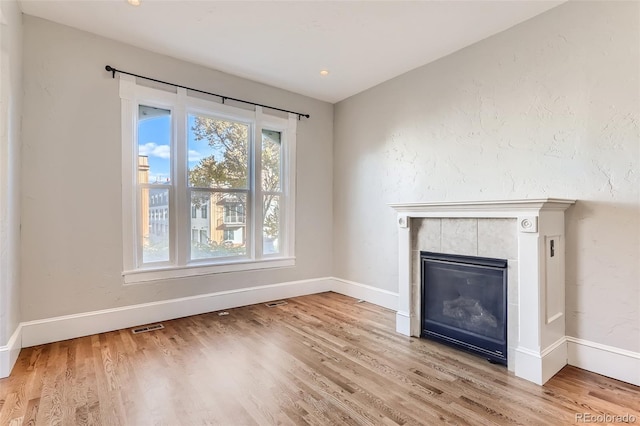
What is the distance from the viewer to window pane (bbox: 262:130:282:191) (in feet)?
14.1

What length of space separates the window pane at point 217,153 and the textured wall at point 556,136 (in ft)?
6.21

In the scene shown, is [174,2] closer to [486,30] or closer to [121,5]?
[121,5]

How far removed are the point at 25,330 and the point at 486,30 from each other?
487cm

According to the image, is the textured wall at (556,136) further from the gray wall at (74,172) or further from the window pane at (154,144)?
the gray wall at (74,172)

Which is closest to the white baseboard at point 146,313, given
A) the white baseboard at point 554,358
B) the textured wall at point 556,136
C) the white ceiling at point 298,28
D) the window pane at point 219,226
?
the window pane at point 219,226

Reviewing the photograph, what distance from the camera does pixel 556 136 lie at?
102 inches

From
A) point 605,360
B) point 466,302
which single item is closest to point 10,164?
point 466,302

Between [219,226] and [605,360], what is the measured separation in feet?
12.5

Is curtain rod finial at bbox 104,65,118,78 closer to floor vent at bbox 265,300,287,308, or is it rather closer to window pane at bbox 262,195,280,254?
window pane at bbox 262,195,280,254

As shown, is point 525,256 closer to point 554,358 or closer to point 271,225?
point 554,358

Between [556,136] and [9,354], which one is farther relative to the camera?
[556,136]

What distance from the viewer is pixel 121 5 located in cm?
263

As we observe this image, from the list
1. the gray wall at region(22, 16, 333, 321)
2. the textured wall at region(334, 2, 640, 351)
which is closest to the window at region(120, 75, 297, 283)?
the gray wall at region(22, 16, 333, 321)

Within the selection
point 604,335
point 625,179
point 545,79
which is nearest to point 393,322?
point 604,335
